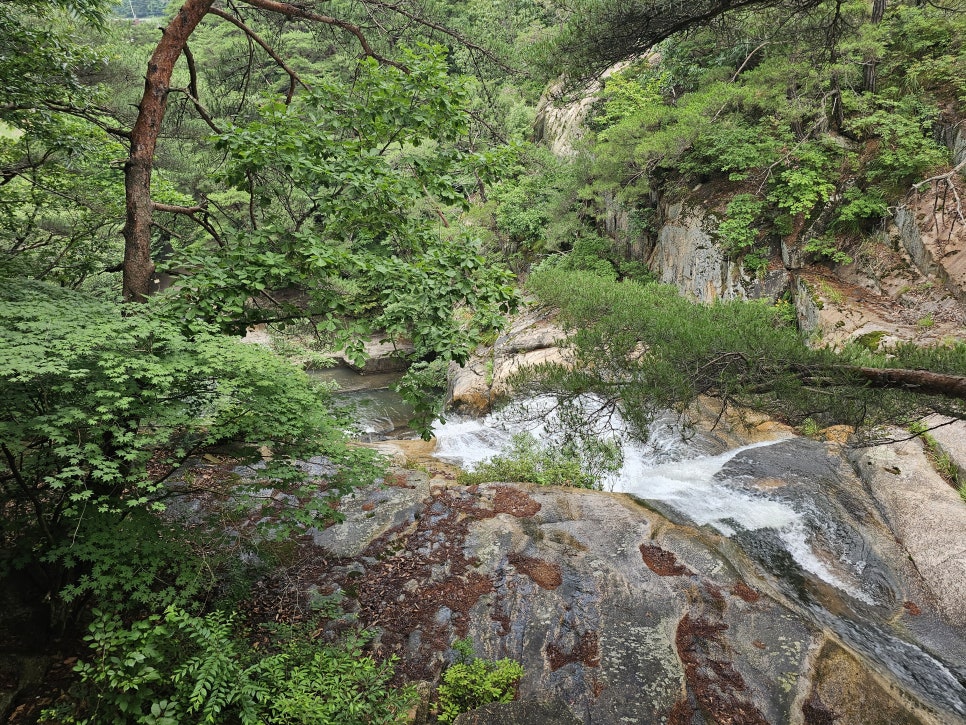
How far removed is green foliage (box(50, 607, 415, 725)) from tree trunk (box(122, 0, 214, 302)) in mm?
2710

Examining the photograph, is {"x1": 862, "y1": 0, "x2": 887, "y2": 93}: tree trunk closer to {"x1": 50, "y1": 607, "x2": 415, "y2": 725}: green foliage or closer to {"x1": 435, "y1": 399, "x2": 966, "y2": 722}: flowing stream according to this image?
{"x1": 435, "y1": 399, "x2": 966, "y2": 722}: flowing stream

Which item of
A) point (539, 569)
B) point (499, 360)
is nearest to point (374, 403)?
point (499, 360)

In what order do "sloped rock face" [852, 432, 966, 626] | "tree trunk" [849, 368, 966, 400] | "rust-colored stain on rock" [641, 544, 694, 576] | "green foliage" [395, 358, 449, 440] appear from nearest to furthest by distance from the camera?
"tree trunk" [849, 368, 966, 400] < "green foliage" [395, 358, 449, 440] < "rust-colored stain on rock" [641, 544, 694, 576] < "sloped rock face" [852, 432, 966, 626]

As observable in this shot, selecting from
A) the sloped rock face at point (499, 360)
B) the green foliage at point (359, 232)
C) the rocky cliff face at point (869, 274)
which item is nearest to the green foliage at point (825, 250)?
the rocky cliff face at point (869, 274)

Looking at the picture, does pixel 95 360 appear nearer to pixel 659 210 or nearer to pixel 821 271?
pixel 821 271

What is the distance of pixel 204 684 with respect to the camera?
11.4 ft

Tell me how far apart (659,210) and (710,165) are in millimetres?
2183

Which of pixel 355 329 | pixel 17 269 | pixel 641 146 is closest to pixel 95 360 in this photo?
pixel 355 329

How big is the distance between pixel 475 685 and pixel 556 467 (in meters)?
4.33

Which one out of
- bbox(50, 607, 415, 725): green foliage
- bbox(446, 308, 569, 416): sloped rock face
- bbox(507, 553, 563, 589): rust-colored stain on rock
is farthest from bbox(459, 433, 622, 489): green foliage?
bbox(50, 607, 415, 725): green foliage

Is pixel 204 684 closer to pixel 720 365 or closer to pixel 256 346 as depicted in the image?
pixel 256 346

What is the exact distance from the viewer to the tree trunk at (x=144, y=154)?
440 centimetres

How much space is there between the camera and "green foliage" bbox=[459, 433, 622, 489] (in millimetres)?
8059

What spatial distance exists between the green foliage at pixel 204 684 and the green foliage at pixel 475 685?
1.13ft
